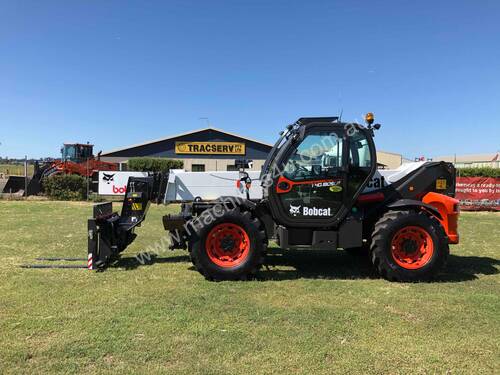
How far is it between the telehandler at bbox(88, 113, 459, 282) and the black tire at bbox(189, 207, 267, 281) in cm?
1

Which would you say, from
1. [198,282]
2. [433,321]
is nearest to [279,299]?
[198,282]

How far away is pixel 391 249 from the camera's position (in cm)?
575

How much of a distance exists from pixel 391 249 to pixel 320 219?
1.08 meters

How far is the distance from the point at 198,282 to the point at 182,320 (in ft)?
4.72

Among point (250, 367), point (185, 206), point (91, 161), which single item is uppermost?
point (91, 161)

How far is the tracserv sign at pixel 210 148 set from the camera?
3400 cm

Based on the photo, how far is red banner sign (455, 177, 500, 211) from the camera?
57.3 ft

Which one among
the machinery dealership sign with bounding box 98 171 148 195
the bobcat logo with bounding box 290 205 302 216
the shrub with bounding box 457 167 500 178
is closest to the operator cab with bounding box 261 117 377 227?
the bobcat logo with bounding box 290 205 302 216

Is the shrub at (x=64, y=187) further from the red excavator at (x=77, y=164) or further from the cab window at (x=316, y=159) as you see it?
the cab window at (x=316, y=159)

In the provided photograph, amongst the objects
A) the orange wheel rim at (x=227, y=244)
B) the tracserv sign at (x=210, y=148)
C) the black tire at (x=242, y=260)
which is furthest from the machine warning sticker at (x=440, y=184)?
the tracserv sign at (x=210, y=148)

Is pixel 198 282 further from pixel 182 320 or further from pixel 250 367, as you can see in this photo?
pixel 250 367

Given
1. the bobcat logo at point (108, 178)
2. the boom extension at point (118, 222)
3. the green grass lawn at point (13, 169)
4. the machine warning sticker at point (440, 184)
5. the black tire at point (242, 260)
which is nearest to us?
the black tire at point (242, 260)

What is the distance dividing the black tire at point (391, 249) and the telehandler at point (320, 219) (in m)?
0.01

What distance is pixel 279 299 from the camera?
4.94m
